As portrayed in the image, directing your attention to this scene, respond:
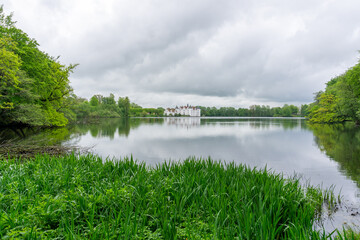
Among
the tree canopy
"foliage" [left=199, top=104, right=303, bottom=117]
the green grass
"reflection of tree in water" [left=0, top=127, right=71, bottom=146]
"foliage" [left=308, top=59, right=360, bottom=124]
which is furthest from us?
"foliage" [left=199, top=104, right=303, bottom=117]

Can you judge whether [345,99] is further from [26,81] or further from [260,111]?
[260,111]

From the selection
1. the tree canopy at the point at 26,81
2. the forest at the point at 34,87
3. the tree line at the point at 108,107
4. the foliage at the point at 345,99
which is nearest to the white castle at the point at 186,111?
the tree line at the point at 108,107

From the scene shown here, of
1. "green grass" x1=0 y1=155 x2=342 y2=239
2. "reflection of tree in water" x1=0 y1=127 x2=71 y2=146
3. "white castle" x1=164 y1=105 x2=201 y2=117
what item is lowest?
"reflection of tree in water" x1=0 y1=127 x2=71 y2=146

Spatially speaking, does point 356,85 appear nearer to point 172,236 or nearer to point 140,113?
point 172,236

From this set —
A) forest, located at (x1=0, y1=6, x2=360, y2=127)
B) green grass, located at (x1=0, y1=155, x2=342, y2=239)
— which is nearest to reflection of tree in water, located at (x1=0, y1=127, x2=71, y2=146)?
forest, located at (x1=0, y1=6, x2=360, y2=127)

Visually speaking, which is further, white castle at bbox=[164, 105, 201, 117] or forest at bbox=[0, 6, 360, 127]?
white castle at bbox=[164, 105, 201, 117]

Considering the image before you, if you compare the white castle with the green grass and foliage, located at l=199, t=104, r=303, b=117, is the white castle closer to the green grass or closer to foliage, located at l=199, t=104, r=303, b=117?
foliage, located at l=199, t=104, r=303, b=117

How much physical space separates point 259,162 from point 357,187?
4416 mm

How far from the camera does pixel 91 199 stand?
132 inches

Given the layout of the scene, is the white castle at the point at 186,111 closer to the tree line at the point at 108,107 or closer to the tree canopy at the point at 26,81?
the tree line at the point at 108,107

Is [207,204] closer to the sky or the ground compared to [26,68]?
closer to the ground

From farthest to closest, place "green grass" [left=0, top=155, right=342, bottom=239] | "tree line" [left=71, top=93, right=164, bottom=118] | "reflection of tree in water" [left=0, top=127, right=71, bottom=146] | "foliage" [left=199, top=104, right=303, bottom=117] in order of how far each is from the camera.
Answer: "foliage" [left=199, top=104, right=303, bottom=117] < "tree line" [left=71, top=93, right=164, bottom=118] < "reflection of tree in water" [left=0, top=127, right=71, bottom=146] < "green grass" [left=0, top=155, right=342, bottom=239]

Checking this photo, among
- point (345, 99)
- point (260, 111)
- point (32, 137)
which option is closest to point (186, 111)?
point (260, 111)

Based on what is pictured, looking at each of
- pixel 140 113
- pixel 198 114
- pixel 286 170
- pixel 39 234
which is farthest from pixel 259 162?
pixel 198 114
